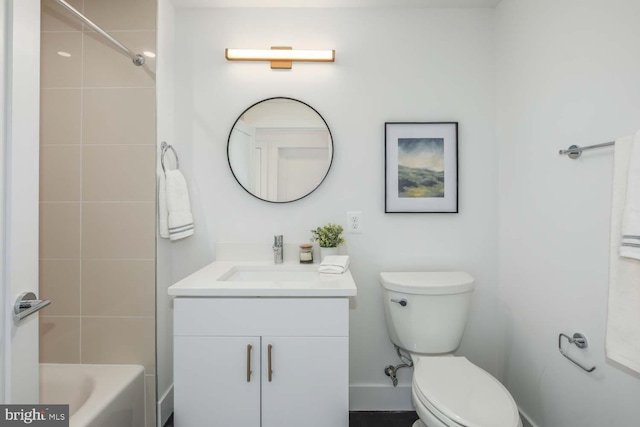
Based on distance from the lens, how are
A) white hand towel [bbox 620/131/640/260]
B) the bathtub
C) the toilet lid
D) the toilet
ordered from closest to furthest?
1. white hand towel [bbox 620/131/640/260]
2. the toilet lid
3. the toilet
4. the bathtub

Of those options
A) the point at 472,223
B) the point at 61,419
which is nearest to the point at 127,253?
the point at 61,419

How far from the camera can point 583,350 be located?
1.23m

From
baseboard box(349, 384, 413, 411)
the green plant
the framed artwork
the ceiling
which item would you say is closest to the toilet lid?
baseboard box(349, 384, 413, 411)

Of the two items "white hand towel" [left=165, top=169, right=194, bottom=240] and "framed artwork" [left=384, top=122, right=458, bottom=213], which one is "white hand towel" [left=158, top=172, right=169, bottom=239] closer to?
"white hand towel" [left=165, top=169, right=194, bottom=240]

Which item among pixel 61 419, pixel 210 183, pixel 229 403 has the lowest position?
pixel 229 403

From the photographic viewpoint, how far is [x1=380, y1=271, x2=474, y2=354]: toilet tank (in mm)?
1496

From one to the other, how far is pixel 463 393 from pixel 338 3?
1.97m

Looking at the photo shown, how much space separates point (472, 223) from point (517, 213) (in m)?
0.24

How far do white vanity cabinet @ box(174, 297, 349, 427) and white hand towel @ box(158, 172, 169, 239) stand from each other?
1.63 ft

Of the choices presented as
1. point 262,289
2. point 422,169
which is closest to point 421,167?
A: point 422,169

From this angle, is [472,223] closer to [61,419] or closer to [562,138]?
[562,138]

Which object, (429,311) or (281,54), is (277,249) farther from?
(281,54)

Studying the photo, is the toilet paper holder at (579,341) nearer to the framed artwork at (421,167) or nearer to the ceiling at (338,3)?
the framed artwork at (421,167)

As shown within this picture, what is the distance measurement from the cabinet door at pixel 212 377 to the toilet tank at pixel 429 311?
0.71 metres
